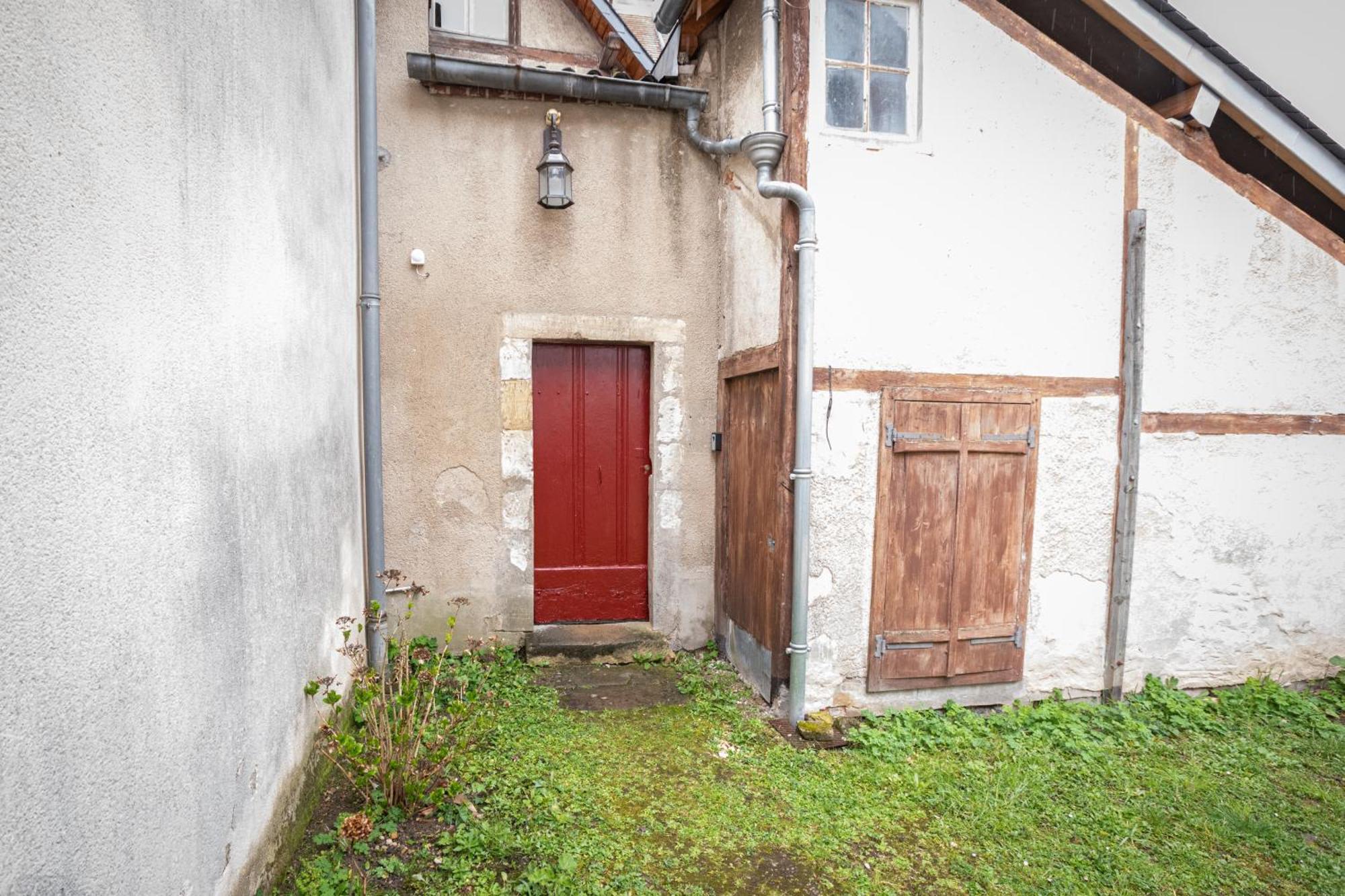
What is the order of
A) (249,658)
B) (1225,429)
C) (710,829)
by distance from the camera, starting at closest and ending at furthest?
1. (249,658)
2. (710,829)
3. (1225,429)

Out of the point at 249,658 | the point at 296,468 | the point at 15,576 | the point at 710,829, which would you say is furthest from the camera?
the point at 710,829

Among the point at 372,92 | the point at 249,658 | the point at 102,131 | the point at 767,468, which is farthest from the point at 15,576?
the point at 372,92

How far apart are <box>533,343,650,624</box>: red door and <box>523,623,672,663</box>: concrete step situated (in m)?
0.13

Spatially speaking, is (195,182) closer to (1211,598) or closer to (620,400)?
(620,400)

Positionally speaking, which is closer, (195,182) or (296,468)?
(195,182)

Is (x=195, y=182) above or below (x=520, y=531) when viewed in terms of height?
above

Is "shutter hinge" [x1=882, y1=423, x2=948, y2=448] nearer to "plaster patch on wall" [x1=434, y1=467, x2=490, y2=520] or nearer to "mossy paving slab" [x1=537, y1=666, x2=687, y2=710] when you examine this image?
"mossy paving slab" [x1=537, y1=666, x2=687, y2=710]

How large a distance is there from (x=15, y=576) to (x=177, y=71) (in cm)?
148

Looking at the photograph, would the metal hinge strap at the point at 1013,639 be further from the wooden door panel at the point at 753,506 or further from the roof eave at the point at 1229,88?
the roof eave at the point at 1229,88

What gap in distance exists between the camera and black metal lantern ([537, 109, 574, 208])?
497 centimetres

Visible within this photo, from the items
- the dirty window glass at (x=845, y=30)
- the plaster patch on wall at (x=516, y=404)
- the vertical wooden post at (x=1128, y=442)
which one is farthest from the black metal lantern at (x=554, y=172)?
the vertical wooden post at (x=1128, y=442)

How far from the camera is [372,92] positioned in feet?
15.0

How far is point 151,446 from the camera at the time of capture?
1783 millimetres

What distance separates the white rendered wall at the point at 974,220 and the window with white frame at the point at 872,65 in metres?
0.11
